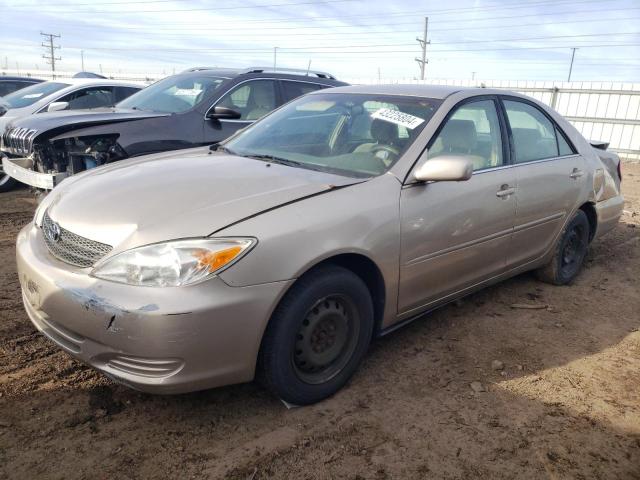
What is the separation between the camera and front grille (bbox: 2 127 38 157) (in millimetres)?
5266

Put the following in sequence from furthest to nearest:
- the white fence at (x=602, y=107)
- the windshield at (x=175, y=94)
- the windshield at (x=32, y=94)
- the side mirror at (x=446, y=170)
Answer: the white fence at (x=602, y=107) < the windshield at (x=32, y=94) < the windshield at (x=175, y=94) < the side mirror at (x=446, y=170)

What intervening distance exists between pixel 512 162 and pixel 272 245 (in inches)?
86.6

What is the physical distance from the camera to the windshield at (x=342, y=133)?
304 cm

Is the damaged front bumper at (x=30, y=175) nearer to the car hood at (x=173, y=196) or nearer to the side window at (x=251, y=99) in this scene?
the side window at (x=251, y=99)

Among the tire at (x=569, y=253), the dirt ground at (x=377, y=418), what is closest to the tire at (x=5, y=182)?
the dirt ground at (x=377, y=418)

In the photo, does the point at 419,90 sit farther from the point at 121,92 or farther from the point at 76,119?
the point at 121,92

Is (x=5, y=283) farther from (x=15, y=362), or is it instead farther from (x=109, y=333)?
(x=109, y=333)

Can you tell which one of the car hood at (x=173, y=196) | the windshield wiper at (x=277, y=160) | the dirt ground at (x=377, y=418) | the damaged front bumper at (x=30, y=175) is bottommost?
the dirt ground at (x=377, y=418)

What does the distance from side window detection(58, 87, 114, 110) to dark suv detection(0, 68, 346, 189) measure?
2203mm

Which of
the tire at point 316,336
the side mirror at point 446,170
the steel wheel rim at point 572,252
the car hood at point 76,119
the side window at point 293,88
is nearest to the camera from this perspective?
the tire at point 316,336

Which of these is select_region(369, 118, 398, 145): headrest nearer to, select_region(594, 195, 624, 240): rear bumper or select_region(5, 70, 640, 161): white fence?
select_region(594, 195, 624, 240): rear bumper

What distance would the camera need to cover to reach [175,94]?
607cm

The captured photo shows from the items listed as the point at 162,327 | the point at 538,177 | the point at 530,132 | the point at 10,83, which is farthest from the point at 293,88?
the point at 10,83

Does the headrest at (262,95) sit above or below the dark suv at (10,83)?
above
